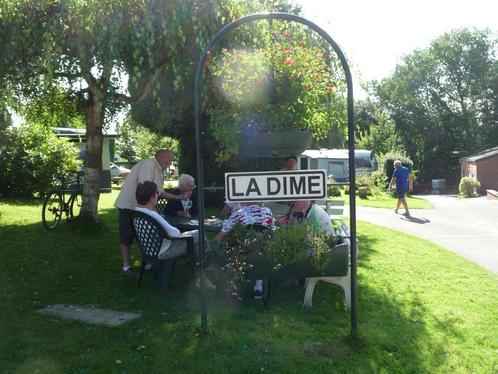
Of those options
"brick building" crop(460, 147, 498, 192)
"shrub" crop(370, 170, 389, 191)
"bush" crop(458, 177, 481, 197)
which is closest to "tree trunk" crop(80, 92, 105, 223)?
"shrub" crop(370, 170, 389, 191)

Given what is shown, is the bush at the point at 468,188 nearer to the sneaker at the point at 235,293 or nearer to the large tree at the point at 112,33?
the large tree at the point at 112,33

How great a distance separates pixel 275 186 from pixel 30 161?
14403 millimetres

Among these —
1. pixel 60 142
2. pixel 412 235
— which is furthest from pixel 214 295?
pixel 60 142

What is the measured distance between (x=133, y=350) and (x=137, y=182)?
2881mm

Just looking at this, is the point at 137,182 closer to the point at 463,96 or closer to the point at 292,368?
the point at 292,368

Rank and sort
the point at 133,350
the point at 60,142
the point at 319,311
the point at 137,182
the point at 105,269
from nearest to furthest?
the point at 133,350, the point at 319,311, the point at 137,182, the point at 105,269, the point at 60,142

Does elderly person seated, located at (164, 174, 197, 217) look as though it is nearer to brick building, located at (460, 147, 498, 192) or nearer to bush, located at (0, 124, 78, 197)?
bush, located at (0, 124, 78, 197)

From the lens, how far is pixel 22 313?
532 cm

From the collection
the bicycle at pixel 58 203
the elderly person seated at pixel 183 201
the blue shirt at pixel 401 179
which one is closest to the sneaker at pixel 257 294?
the elderly person seated at pixel 183 201

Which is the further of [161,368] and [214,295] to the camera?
[214,295]

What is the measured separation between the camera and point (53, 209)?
10469mm

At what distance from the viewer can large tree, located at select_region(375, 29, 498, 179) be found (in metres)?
50.2

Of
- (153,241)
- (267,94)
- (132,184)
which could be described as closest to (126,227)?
(132,184)

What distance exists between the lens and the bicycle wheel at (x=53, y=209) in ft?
33.8
